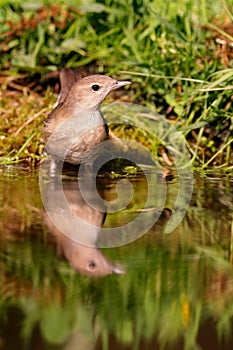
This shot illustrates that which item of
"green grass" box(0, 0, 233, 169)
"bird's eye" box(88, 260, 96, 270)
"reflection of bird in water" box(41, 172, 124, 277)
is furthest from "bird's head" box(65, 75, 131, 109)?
"bird's eye" box(88, 260, 96, 270)

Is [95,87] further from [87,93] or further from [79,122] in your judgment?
[79,122]

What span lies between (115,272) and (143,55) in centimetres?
314

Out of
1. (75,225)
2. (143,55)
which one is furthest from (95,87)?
(75,225)

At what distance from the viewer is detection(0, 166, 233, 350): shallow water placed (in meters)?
2.67

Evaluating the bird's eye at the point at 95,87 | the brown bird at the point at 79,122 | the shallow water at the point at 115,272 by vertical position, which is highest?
the bird's eye at the point at 95,87

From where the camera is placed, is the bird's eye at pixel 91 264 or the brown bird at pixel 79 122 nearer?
the bird's eye at pixel 91 264

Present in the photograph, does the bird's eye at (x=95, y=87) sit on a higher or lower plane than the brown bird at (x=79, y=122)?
higher

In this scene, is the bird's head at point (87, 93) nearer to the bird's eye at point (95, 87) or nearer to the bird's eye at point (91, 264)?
the bird's eye at point (95, 87)

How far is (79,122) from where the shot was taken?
219 inches

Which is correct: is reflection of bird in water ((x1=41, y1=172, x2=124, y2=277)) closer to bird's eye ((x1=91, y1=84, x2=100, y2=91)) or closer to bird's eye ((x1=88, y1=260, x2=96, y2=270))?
bird's eye ((x1=88, y1=260, x2=96, y2=270))

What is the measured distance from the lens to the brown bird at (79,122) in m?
5.43

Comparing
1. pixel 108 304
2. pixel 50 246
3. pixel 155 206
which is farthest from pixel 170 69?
pixel 108 304

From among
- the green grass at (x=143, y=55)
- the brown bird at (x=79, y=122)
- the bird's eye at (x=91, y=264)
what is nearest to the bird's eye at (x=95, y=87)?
the brown bird at (x=79, y=122)

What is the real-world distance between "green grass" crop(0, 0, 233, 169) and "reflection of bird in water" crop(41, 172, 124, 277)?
3.65 feet
